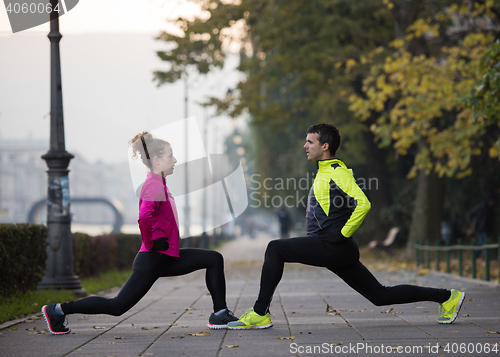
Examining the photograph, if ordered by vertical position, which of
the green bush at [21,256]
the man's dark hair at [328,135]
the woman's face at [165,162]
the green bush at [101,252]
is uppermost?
the man's dark hair at [328,135]

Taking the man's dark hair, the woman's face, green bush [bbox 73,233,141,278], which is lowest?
green bush [bbox 73,233,141,278]

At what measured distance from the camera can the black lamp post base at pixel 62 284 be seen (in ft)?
31.4

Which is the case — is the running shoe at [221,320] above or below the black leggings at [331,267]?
below

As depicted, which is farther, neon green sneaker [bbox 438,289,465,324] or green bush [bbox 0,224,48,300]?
green bush [bbox 0,224,48,300]

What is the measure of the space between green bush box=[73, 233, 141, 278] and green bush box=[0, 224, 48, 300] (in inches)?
98.6

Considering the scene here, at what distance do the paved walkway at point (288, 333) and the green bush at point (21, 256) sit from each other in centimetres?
130

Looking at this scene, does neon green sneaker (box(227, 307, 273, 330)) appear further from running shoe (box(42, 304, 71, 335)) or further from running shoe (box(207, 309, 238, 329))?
running shoe (box(42, 304, 71, 335))

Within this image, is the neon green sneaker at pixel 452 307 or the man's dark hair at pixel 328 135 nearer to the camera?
the man's dark hair at pixel 328 135

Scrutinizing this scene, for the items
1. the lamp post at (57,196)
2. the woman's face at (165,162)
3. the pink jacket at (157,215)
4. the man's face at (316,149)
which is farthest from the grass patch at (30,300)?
the man's face at (316,149)

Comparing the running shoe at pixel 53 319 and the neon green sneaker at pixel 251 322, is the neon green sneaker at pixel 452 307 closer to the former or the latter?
the neon green sneaker at pixel 251 322

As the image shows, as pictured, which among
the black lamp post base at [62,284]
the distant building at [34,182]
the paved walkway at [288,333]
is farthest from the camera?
the distant building at [34,182]

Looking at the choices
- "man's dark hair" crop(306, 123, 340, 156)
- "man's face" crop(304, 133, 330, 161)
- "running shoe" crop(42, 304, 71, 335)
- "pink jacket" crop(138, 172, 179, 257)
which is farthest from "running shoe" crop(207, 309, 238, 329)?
"man's dark hair" crop(306, 123, 340, 156)

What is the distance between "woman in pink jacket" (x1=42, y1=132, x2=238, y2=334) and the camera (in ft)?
18.5

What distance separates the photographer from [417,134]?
51.6ft
